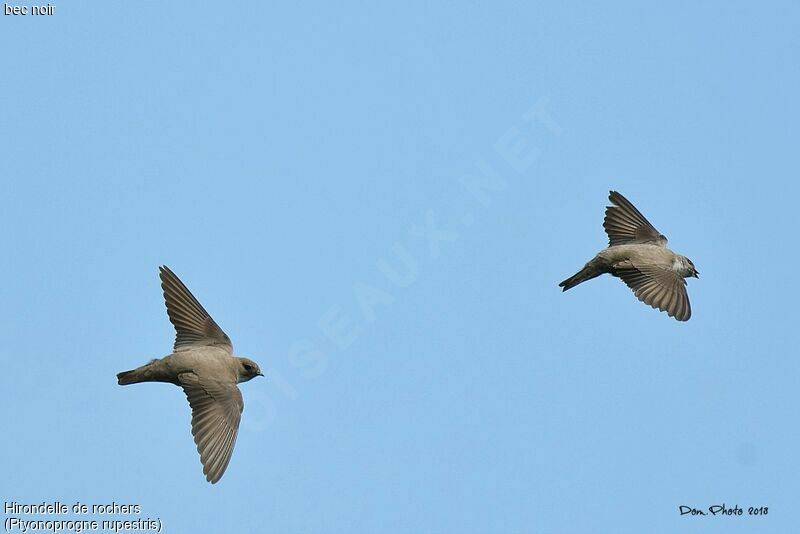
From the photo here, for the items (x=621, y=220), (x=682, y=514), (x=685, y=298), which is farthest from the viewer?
(x=621, y=220)

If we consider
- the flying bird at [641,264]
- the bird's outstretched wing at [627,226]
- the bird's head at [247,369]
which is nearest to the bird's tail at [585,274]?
the flying bird at [641,264]

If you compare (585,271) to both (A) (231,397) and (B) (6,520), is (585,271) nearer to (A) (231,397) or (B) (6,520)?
(A) (231,397)

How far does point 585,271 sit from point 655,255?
1.02 metres

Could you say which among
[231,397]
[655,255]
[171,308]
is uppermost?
[655,255]

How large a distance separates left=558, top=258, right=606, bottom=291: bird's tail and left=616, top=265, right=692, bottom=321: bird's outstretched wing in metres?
0.31

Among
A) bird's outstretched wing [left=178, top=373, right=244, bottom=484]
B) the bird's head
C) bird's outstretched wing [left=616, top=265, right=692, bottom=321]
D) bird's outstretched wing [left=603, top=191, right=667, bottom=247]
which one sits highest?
bird's outstretched wing [left=603, top=191, right=667, bottom=247]

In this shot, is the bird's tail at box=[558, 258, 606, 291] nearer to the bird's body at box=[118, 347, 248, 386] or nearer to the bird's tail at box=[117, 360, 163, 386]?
the bird's body at box=[118, 347, 248, 386]

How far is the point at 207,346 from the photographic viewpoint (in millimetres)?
15852

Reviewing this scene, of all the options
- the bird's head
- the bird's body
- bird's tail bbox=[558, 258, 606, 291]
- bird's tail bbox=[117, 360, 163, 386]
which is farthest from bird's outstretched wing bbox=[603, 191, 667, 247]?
bird's tail bbox=[117, 360, 163, 386]

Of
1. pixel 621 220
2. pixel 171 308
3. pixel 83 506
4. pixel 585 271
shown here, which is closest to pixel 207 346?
pixel 171 308

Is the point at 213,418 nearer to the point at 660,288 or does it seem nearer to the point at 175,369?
the point at 175,369

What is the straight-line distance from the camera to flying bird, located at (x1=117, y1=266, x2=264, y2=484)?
14.7 m

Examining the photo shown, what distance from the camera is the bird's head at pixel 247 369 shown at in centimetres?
1569

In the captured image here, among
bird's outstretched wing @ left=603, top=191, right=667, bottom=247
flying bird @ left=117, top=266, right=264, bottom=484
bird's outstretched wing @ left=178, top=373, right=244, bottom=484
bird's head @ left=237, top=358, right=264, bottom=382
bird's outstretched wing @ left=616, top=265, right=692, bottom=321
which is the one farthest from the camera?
bird's outstretched wing @ left=603, top=191, right=667, bottom=247
